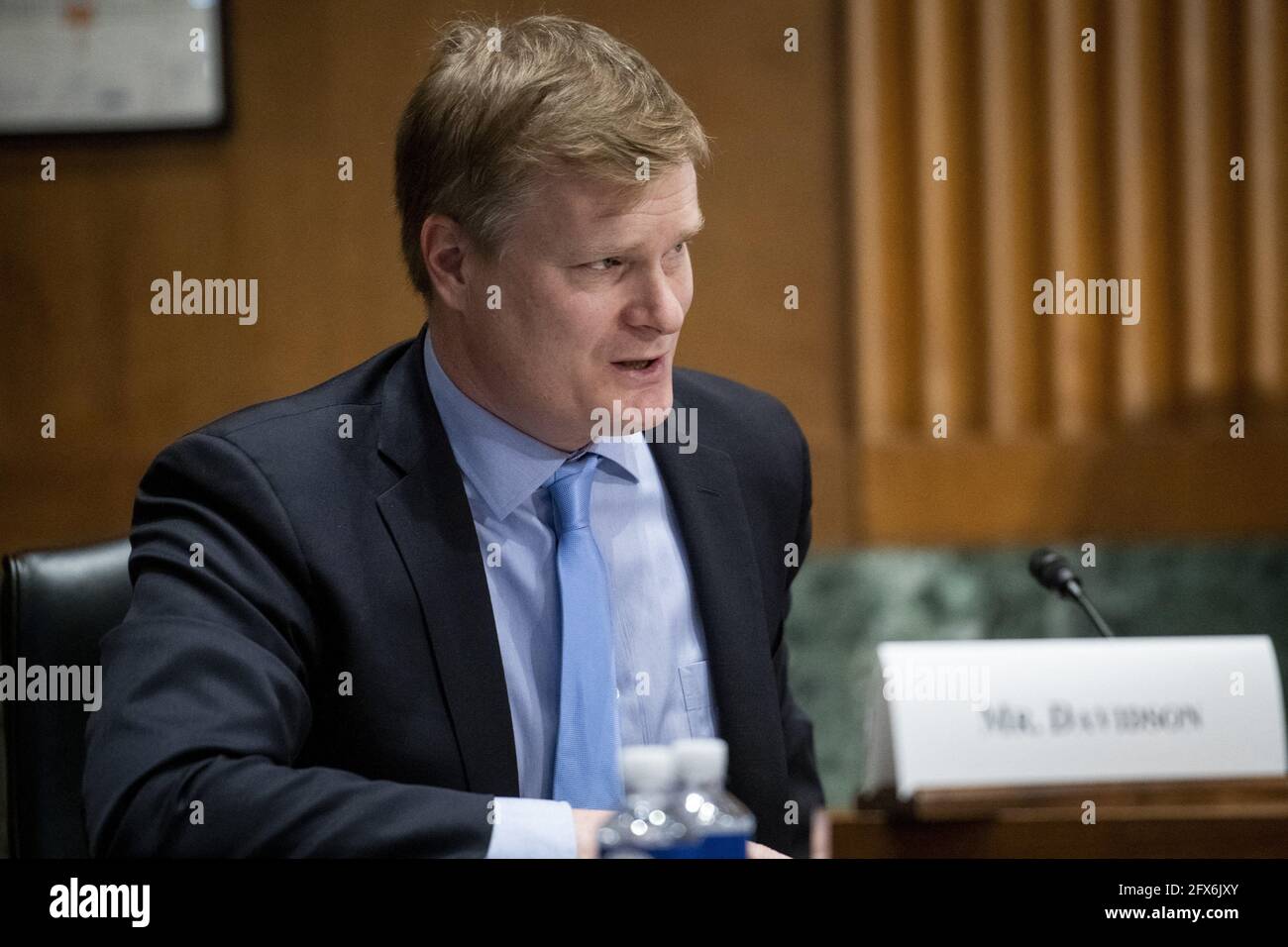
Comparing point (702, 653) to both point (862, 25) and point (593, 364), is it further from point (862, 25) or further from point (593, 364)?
point (862, 25)

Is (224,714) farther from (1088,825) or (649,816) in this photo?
(1088,825)

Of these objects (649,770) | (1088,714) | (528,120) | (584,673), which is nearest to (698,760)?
(649,770)

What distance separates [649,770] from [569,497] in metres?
0.54

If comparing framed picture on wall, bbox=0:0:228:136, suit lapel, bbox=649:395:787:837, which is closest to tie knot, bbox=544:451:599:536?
suit lapel, bbox=649:395:787:837

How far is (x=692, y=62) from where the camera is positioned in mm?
2541

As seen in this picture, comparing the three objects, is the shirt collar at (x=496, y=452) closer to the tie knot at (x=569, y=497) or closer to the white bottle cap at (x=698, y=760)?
the tie knot at (x=569, y=497)

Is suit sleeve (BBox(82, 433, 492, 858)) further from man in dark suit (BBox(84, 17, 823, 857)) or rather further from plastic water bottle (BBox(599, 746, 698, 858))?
plastic water bottle (BBox(599, 746, 698, 858))

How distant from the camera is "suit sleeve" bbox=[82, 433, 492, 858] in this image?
1.09m

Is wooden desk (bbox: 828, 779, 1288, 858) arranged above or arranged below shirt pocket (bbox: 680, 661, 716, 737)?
below
